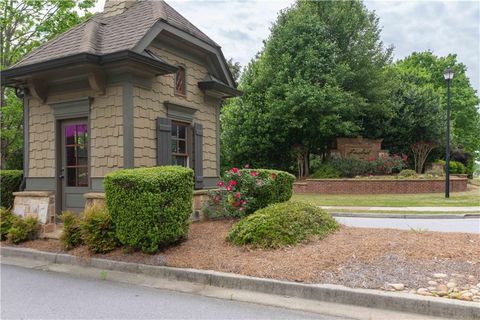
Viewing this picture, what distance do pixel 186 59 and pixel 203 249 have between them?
207 inches

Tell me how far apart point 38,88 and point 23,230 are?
10.2 feet

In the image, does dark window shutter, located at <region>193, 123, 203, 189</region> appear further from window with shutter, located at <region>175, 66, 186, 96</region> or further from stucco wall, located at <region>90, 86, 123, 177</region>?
stucco wall, located at <region>90, 86, 123, 177</region>

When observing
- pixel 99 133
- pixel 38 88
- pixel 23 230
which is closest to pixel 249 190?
pixel 99 133

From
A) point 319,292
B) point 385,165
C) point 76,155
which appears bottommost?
point 319,292

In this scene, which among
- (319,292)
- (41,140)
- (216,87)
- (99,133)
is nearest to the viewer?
(319,292)

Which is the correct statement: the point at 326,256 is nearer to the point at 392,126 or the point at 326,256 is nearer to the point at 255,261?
the point at 255,261

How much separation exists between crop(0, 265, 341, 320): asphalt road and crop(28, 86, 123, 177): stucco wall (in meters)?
2.89

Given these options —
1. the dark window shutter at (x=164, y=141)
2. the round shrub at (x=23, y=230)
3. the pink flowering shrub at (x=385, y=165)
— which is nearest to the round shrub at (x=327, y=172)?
the pink flowering shrub at (x=385, y=165)

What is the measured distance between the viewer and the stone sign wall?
2242cm

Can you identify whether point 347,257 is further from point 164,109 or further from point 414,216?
point 414,216

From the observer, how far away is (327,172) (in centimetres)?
2114

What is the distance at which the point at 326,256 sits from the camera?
5.29 metres

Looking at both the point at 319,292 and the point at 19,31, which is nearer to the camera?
the point at 319,292

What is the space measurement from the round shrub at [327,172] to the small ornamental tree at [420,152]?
6353 mm
